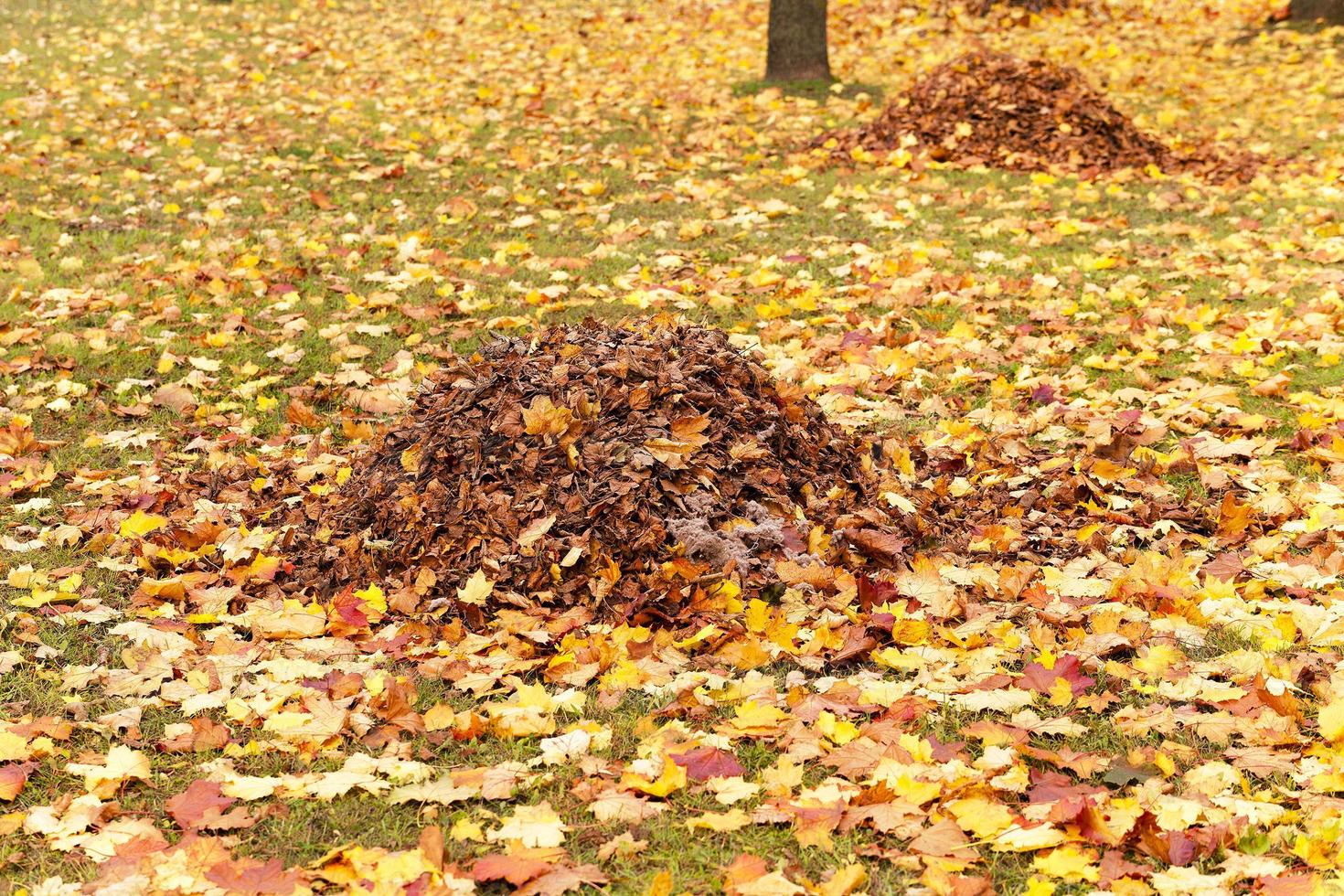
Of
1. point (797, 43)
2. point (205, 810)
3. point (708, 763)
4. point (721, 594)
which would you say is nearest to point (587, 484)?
point (721, 594)

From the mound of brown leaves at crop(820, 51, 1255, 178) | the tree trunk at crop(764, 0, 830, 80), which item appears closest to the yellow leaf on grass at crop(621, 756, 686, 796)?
the mound of brown leaves at crop(820, 51, 1255, 178)

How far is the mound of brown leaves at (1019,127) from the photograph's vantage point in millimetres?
9703

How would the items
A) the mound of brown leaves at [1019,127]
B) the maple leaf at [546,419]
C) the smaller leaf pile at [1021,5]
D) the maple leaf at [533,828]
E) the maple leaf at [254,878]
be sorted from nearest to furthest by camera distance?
1. the maple leaf at [254,878]
2. the maple leaf at [533,828]
3. the maple leaf at [546,419]
4. the mound of brown leaves at [1019,127]
5. the smaller leaf pile at [1021,5]

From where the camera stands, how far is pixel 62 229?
8.69 meters

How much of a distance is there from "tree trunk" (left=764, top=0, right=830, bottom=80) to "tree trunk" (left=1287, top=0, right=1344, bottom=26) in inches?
240

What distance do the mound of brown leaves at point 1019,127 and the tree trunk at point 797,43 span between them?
2025 mm

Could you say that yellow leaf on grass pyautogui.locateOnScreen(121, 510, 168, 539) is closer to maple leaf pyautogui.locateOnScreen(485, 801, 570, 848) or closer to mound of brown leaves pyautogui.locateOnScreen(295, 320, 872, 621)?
mound of brown leaves pyautogui.locateOnScreen(295, 320, 872, 621)

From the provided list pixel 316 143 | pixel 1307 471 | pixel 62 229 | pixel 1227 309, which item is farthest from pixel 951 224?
pixel 62 229

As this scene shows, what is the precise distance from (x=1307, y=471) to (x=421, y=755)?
3.77 meters

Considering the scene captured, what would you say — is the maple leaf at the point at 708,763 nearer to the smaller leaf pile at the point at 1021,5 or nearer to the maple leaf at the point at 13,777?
the maple leaf at the point at 13,777

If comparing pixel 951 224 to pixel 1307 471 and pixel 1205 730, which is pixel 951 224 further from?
pixel 1205 730

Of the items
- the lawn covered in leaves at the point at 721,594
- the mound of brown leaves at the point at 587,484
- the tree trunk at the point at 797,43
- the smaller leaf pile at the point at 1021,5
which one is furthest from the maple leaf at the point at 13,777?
the smaller leaf pile at the point at 1021,5

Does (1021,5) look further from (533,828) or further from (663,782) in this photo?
(533,828)

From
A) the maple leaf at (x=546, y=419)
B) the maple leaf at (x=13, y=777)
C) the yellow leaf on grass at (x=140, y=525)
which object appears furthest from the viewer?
the yellow leaf on grass at (x=140, y=525)
